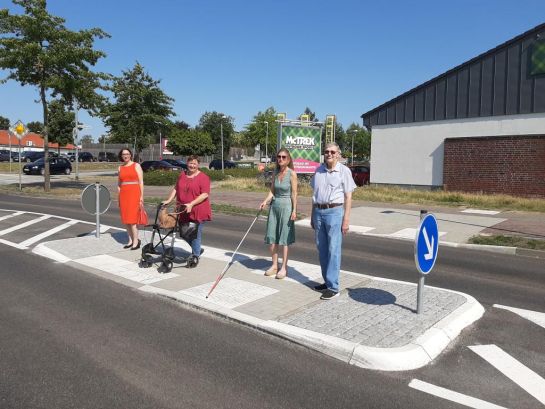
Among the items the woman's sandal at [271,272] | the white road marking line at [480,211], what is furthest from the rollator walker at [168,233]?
the white road marking line at [480,211]

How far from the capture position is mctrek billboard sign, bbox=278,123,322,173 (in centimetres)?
2302

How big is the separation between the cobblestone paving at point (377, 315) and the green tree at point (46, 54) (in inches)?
738

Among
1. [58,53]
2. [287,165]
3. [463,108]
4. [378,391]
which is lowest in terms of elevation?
[378,391]

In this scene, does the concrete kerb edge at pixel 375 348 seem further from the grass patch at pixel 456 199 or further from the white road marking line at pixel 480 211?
the grass patch at pixel 456 199

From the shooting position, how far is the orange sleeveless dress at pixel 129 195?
336 inches

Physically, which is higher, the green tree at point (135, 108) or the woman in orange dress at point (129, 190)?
the green tree at point (135, 108)

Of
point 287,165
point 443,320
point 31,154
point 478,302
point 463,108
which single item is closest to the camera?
point 443,320

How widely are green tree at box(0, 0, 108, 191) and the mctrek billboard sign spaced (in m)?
9.03

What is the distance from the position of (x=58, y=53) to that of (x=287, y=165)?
17835mm

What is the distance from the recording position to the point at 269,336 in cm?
475

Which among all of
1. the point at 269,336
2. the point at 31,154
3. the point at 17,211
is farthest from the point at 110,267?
the point at 31,154

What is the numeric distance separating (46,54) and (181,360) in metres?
19.8

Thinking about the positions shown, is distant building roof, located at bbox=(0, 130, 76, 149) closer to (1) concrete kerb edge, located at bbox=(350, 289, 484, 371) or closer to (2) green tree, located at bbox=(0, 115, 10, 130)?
(2) green tree, located at bbox=(0, 115, 10, 130)

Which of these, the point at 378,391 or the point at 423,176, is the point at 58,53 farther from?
the point at 378,391
